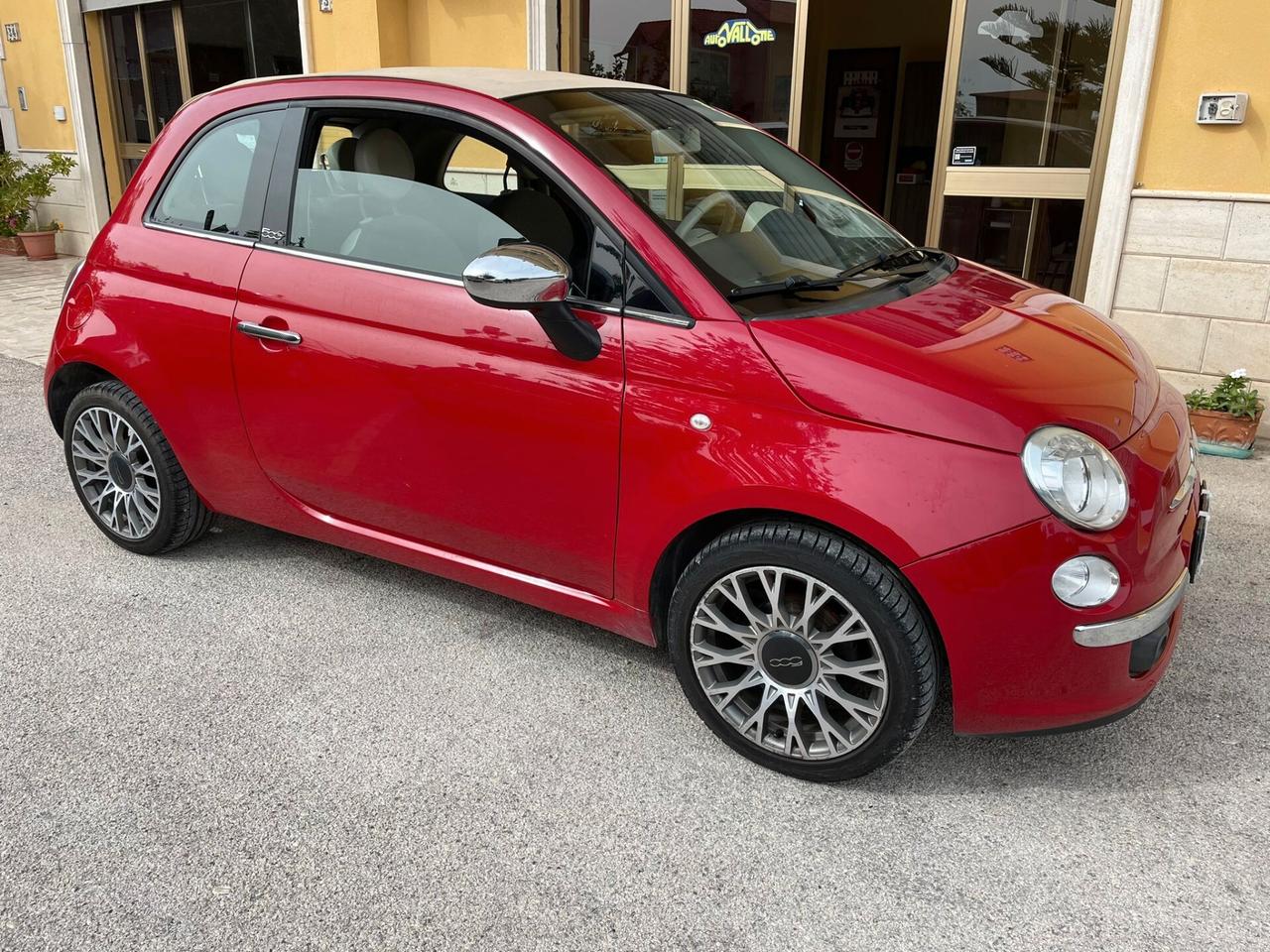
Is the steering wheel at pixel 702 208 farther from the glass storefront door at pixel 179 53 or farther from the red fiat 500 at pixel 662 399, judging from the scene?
the glass storefront door at pixel 179 53

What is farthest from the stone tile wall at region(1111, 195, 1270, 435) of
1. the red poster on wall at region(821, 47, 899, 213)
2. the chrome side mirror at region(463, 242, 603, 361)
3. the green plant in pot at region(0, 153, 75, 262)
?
the green plant in pot at region(0, 153, 75, 262)

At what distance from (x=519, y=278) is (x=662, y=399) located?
1.54ft

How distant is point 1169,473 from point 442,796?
6.46ft

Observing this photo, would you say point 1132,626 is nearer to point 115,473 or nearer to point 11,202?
point 115,473

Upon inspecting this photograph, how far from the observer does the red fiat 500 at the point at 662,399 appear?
2227 mm

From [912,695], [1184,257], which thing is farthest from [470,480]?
[1184,257]

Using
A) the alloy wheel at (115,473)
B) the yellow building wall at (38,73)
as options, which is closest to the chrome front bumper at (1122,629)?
the alloy wheel at (115,473)

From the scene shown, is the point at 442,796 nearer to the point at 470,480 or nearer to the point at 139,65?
the point at 470,480

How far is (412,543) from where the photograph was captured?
312 cm

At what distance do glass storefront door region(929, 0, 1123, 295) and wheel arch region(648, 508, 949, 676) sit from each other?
4642 millimetres

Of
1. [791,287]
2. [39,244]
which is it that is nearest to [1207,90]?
[791,287]

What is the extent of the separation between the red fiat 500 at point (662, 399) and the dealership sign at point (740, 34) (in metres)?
4.27

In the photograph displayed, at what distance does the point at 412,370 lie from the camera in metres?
2.85

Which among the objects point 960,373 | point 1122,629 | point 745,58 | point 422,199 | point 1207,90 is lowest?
point 1122,629
